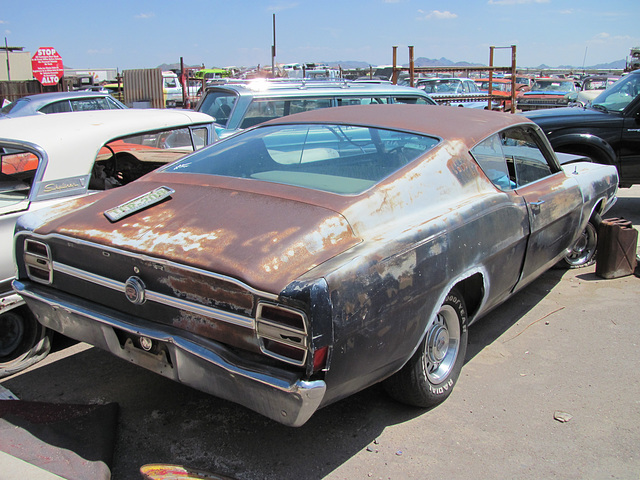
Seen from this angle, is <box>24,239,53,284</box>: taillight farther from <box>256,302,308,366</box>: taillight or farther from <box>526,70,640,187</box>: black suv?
<box>526,70,640,187</box>: black suv

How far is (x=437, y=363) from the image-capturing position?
3.15 metres

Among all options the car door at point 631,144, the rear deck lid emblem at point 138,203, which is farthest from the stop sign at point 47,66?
the rear deck lid emblem at point 138,203

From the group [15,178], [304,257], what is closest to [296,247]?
[304,257]

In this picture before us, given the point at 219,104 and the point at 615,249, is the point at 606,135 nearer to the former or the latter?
the point at 615,249

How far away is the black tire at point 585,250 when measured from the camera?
5434mm

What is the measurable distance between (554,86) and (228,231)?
76.5 feet

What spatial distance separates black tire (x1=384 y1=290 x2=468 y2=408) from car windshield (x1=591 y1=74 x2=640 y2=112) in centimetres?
576

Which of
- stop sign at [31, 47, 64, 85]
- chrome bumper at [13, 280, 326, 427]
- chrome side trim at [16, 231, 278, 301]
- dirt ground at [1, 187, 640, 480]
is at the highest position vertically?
stop sign at [31, 47, 64, 85]

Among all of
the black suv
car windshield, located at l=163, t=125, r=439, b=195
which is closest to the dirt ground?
car windshield, located at l=163, t=125, r=439, b=195

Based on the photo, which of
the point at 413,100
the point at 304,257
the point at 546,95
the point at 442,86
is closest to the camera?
the point at 304,257

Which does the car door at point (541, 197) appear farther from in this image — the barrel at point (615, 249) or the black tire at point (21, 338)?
the black tire at point (21, 338)

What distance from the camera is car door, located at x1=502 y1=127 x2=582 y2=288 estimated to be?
3.72 m

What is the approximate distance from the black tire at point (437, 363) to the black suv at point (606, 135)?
500 cm

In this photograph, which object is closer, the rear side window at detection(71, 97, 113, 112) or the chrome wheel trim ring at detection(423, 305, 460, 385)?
the chrome wheel trim ring at detection(423, 305, 460, 385)
